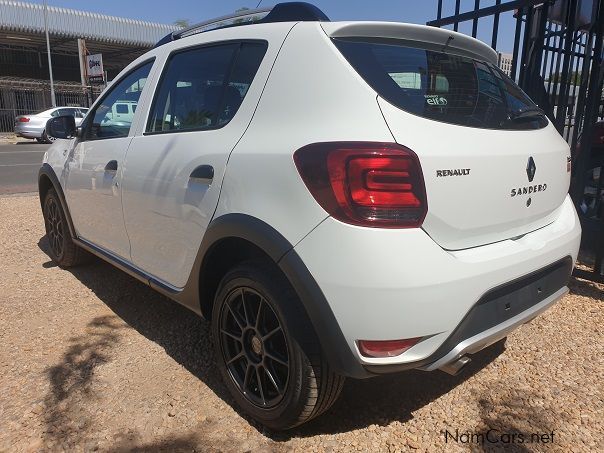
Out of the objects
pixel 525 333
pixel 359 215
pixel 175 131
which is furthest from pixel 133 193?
pixel 525 333

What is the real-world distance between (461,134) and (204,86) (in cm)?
142

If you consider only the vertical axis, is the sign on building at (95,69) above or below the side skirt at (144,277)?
above

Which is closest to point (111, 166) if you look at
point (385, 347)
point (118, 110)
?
point (118, 110)

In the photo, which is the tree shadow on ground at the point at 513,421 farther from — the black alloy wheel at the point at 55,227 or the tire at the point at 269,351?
the black alloy wheel at the point at 55,227

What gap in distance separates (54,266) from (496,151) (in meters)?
4.10

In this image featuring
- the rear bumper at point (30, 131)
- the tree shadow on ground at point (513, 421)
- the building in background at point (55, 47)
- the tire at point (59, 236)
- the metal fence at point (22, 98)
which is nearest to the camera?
the tree shadow on ground at point (513, 421)

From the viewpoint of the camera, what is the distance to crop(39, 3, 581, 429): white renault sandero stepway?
1.83m

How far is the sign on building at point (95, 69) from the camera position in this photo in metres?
25.4

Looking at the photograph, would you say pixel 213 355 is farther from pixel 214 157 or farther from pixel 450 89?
pixel 450 89

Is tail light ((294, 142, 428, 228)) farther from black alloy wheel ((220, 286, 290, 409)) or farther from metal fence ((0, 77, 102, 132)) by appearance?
metal fence ((0, 77, 102, 132))

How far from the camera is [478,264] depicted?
1.97m

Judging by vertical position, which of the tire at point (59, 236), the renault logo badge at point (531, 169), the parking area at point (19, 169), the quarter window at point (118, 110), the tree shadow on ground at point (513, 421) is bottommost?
the parking area at point (19, 169)

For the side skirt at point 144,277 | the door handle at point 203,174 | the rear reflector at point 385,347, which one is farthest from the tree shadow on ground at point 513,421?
the door handle at point 203,174

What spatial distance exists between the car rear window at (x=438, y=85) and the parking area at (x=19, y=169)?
8.94 m
